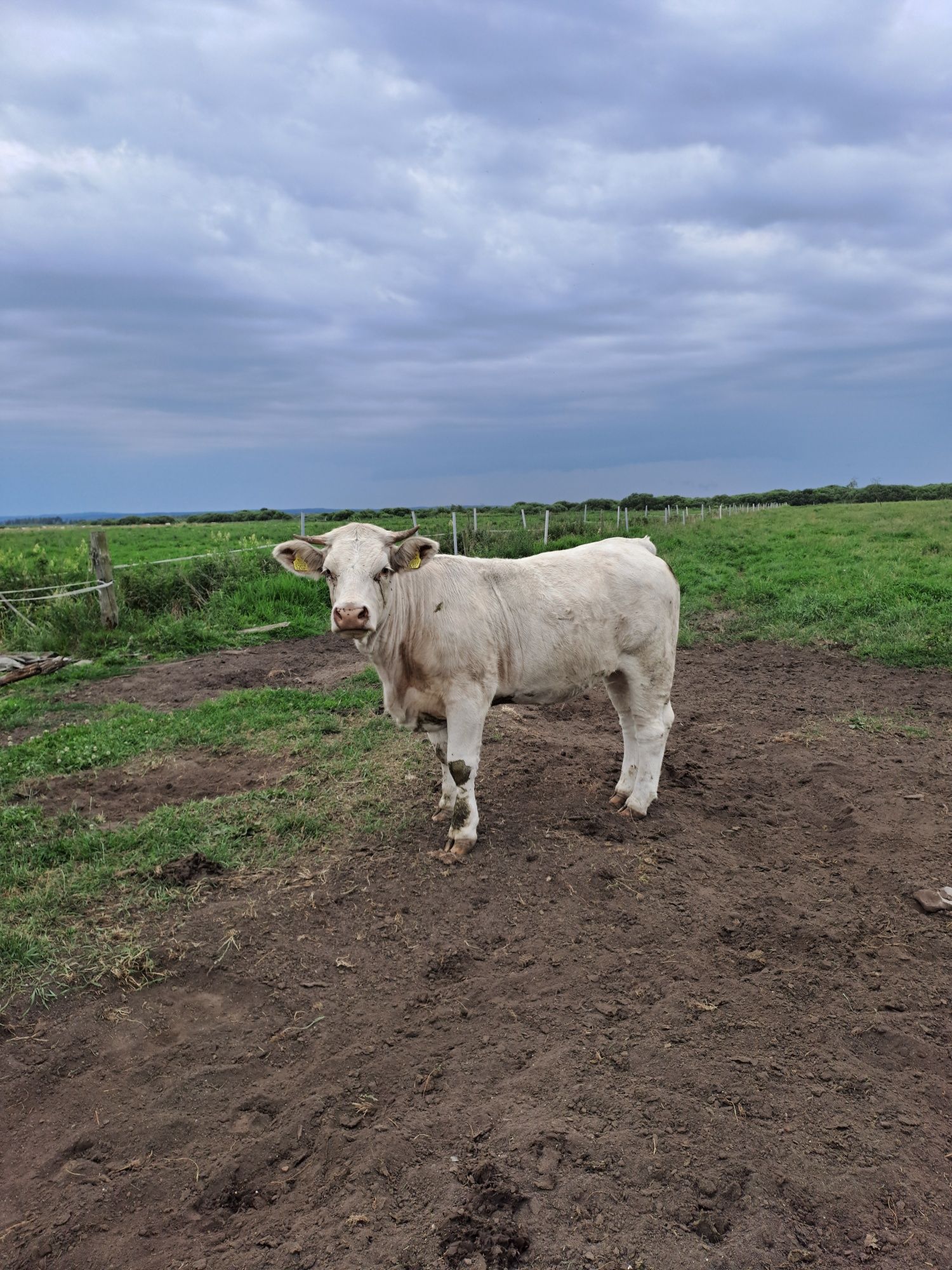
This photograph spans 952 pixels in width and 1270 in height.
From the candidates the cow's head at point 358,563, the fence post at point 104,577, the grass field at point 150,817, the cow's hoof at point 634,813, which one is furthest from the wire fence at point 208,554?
the cow's hoof at point 634,813

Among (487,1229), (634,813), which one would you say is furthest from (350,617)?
(487,1229)

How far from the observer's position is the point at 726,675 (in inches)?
408

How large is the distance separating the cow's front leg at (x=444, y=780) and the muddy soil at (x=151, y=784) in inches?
64.6

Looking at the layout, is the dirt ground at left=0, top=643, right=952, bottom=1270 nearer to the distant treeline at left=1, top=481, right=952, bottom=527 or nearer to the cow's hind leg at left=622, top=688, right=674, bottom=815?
the cow's hind leg at left=622, top=688, right=674, bottom=815

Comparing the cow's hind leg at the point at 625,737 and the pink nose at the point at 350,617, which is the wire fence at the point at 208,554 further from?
the pink nose at the point at 350,617

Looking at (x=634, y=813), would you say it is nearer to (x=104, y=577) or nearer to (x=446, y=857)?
(x=446, y=857)

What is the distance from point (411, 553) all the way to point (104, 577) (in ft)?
32.8

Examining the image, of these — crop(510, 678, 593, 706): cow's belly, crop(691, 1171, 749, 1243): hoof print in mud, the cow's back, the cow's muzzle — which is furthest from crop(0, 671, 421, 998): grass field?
crop(691, 1171, 749, 1243): hoof print in mud

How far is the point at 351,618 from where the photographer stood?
4.57 m

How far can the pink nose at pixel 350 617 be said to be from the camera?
456 cm

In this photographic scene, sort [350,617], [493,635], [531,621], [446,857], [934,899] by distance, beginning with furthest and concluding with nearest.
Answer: [531,621] < [493,635] < [446,857] < [934,899] < [350,617]

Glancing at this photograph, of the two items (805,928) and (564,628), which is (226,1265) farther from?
(564,628)

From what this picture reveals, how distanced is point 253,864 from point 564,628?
2.71m

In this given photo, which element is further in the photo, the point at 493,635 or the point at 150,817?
the point at 150,817
